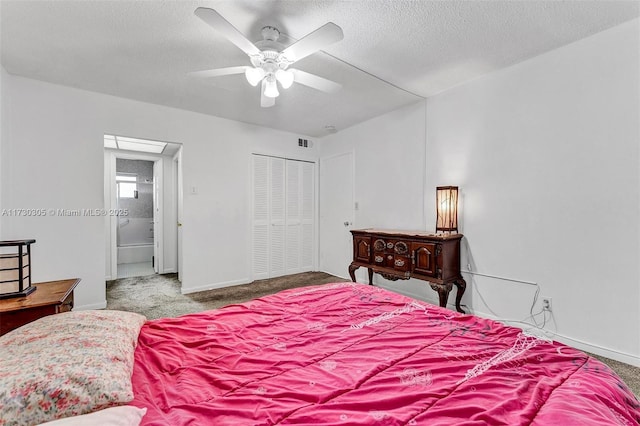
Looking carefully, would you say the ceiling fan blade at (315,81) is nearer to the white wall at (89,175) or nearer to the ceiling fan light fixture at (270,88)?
the ceiling fan light fixture at (270,88)

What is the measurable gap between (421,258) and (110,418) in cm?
270

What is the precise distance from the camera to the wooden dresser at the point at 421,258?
2.80 metres

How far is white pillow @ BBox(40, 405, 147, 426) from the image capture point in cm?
65

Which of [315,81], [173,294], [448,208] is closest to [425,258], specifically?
[448,208]

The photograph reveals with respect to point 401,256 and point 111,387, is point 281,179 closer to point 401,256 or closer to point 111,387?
point 401,256

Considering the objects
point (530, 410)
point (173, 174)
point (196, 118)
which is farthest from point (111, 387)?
point (173, 174)

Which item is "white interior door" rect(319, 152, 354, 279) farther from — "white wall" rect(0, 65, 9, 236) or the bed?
"white wall" rect(0, 65, 9, 236)

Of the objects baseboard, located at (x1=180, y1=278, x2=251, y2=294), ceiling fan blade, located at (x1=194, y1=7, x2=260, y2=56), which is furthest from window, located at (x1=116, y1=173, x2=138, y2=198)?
ceiling fan blade, located at (x1=194, y1=7, x2=260, y2=56)

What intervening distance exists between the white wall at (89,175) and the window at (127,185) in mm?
3634

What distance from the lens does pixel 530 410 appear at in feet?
2.65

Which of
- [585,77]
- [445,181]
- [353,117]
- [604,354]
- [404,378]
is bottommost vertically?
[604,354]

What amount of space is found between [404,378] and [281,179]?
403cm

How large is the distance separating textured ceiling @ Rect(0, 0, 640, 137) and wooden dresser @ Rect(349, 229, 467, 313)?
165 centimetres

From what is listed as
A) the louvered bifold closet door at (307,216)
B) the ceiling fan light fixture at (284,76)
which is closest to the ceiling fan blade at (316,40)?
the ceiling fan light fixture at (284,76)
